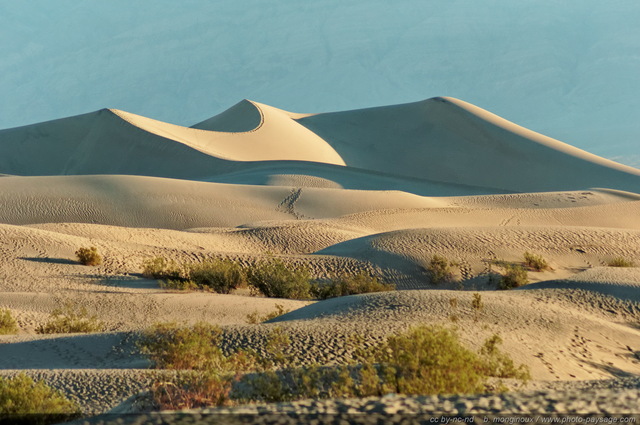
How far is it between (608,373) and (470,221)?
18.1m

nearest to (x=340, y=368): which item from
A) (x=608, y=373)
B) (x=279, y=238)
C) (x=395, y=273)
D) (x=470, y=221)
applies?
(x=608, y=373)

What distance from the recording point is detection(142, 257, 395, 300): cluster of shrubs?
15102mm

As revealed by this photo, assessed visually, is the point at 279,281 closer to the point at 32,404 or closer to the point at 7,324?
the point at 7,324

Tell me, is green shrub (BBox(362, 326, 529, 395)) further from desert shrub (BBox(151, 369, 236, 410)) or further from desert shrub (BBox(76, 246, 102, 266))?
desert shrub (BBox(76, 246, 102, 266))

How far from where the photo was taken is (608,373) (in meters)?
8.83

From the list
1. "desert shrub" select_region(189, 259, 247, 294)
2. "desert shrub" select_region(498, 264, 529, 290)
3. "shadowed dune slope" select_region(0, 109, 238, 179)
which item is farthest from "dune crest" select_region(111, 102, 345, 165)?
"desert shrub" select_region(498, 264, 529, 290)

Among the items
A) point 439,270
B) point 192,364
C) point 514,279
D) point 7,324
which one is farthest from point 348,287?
point 192,364

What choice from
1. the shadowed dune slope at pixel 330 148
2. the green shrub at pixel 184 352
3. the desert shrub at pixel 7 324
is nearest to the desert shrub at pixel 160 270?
the desert shrub at pixel 7 324

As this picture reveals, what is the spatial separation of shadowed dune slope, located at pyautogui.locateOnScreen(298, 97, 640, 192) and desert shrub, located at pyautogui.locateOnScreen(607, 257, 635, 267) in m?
25.8

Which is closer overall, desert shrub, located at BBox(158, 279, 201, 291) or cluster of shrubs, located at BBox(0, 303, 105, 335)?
cluster of shrubs, located at BBox(0, 303, 105, 335)

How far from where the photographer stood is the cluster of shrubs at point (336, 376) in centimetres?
588

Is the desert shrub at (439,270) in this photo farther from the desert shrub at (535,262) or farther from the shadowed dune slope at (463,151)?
the shadowed dune slope at (463,151)

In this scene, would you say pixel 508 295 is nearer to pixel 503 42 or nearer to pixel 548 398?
pixel 548 398

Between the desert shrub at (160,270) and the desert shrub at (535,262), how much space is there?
24.8ft
